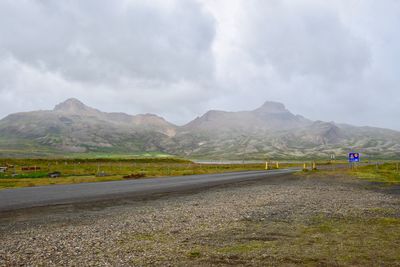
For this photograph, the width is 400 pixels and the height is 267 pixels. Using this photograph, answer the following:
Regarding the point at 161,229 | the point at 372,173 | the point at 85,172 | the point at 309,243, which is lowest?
the point at 85,172

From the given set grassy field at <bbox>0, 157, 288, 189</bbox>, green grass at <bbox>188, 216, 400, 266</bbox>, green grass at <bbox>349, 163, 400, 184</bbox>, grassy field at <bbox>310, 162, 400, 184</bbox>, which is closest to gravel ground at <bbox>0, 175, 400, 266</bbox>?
green grass at <bbox>188, 216, 400, 266</bbox>

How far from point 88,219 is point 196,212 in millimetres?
6307

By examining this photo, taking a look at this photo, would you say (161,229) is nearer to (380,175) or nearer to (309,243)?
(309,243)

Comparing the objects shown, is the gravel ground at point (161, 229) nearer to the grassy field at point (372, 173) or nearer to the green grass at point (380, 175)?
the green grass at point (380, 175)

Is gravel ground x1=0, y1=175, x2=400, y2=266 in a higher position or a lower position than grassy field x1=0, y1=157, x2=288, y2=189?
higher

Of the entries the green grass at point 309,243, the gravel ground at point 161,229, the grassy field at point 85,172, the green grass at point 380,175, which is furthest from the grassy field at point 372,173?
the green grass at point 309,243

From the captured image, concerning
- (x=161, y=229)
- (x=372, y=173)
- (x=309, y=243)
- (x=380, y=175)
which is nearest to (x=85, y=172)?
(x=380, y=175)

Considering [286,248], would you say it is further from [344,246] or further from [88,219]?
[88,219]

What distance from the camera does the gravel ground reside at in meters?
10.8

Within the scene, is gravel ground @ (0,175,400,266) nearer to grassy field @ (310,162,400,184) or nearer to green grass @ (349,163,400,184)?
green grass @ (349,163,400,184)

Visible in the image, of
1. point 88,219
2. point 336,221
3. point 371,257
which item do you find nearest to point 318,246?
point 371,257

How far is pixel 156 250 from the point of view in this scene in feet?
38.5

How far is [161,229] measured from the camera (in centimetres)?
1545

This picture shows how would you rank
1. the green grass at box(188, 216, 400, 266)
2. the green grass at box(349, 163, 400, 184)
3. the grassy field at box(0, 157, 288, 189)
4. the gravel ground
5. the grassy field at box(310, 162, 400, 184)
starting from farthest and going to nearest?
the grassy field at box(0, 157, 288, 189)
the grassy field at box(310, 162, 400, 184)
the green grass at box(349, 163, 400, 184)
the gravel ground
the green grass at box(188, 216, 400, 266)
